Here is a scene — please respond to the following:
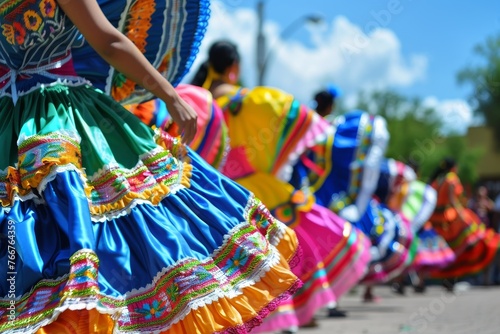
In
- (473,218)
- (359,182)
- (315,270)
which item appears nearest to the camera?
(315,270)

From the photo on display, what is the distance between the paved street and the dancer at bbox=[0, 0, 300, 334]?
11.6 ft

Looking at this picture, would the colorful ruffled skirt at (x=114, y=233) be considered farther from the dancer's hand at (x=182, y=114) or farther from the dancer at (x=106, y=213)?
the dancer's hand at (x=182, y=114)

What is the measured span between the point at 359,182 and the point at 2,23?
5178 mm

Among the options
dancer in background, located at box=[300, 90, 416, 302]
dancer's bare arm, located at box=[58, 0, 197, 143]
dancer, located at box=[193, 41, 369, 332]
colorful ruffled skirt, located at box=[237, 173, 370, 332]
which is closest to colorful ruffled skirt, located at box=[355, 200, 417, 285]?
dancer in background, located at box=[300, 90, 416, 302]

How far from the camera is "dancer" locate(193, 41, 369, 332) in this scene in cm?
577

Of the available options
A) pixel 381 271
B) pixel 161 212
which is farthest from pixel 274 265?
pixel 381 271

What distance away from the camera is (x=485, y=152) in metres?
46.2

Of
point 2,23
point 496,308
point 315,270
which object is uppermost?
point 2,23

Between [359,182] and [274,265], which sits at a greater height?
[359,182]

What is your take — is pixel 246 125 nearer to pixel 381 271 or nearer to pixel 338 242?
pixel 338 242

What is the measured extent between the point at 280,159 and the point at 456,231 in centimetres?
704

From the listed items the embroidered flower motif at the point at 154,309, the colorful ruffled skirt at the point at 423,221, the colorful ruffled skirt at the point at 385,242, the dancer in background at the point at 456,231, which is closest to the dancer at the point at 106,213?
the embroidered flower motif at the point at 154,309

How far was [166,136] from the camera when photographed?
295cm

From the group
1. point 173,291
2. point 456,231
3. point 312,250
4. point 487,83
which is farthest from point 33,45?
point 487,83
